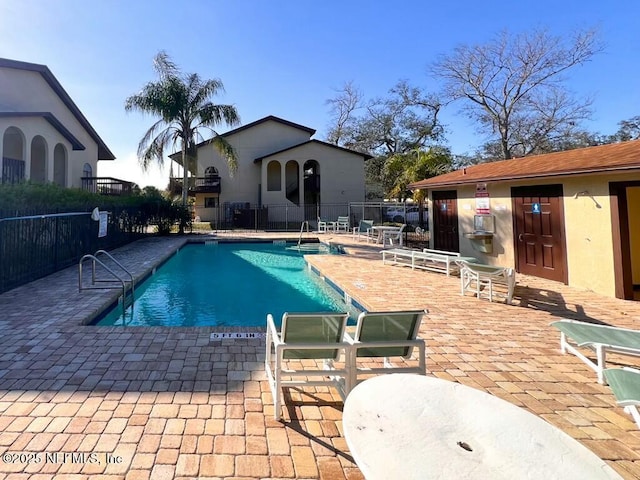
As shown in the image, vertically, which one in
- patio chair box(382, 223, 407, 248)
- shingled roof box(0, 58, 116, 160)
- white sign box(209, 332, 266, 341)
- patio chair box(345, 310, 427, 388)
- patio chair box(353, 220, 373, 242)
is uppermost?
shingled roof box(0, 58, 116, 160)

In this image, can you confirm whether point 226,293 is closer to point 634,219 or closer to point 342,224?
point 634,219

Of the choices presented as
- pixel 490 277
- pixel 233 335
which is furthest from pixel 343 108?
pixel 233 335

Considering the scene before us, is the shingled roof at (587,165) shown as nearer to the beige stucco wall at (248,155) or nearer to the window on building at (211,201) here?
the beige stucco wall at (248,155)

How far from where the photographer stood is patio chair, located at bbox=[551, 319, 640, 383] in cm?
309

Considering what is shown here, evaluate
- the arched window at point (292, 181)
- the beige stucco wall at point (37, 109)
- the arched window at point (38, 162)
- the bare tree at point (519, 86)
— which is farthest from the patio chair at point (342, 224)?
the arched window at point (38, 162)

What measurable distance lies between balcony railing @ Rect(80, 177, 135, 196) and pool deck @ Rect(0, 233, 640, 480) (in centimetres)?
1624

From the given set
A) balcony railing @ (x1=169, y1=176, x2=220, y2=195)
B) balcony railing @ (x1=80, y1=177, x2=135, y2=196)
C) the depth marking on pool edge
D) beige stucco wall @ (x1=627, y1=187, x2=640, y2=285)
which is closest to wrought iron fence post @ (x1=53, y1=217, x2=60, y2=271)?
the depth marking on pool edge

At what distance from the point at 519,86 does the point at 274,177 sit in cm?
2026

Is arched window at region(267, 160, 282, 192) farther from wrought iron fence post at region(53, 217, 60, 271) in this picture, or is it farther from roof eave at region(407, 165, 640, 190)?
wrought iron fence post at region(53, 217, 60, 271)

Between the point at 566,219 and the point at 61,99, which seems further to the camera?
the point at 61,99

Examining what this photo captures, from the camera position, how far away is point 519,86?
2458cm

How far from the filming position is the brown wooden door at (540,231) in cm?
734

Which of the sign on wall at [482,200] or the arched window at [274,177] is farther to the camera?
the arched window at [274,177]

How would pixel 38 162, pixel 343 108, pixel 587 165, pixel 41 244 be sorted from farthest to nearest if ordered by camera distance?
1. pixel 343 108
2. pixel 38 162
3. pixel 41 244
4. pixel 587 165
